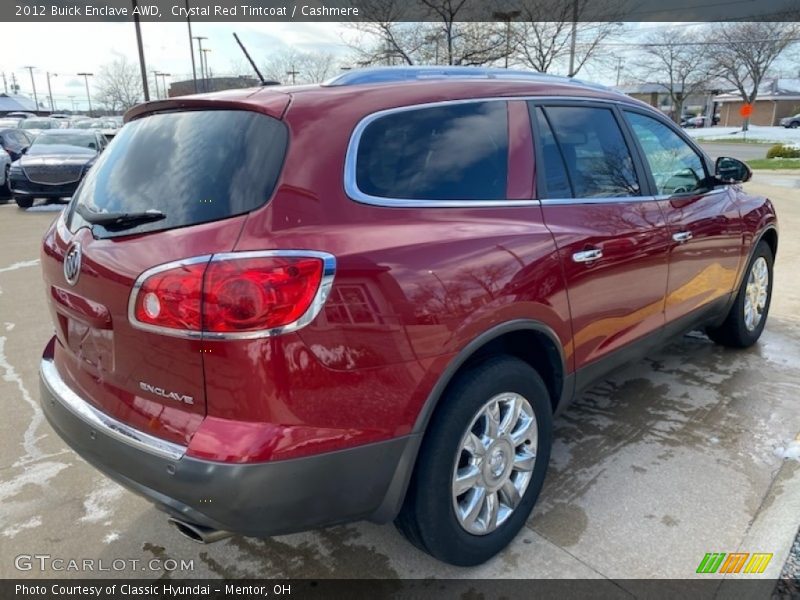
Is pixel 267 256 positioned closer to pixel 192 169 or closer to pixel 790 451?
pixel 192 169

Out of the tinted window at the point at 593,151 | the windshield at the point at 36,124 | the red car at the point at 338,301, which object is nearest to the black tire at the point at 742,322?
the tinted window at the point at 593,151

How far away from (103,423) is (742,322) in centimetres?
418

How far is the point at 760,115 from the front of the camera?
67.4 metres

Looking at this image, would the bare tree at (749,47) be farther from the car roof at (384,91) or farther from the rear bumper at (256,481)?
the rear bumper at (256,481)

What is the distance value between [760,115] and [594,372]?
77.6 metres

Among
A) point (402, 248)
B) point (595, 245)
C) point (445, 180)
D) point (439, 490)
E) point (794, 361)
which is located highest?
point (445, 180)

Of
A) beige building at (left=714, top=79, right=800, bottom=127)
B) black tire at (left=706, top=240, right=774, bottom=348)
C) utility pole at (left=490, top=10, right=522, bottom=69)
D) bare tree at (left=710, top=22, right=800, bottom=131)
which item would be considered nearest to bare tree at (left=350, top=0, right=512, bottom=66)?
utility pole at (left=490, top=10, right=522, bottom=69)

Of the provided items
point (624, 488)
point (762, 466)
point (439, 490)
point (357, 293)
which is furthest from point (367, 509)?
point (762, 466)

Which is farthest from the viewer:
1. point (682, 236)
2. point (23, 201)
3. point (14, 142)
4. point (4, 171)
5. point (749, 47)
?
point (749, 47)

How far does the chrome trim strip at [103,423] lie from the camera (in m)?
1.89

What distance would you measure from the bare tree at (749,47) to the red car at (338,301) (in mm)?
51577

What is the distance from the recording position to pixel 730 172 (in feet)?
12.9

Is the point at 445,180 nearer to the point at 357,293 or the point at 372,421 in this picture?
the point at 357,293

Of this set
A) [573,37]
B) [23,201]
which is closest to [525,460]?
[23,201]
